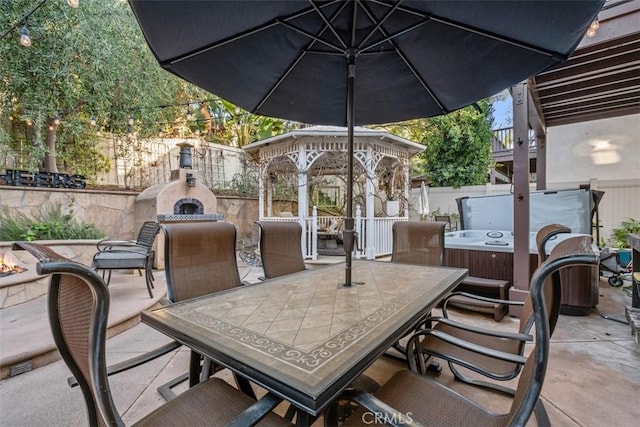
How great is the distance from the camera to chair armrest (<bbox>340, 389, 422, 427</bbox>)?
0.89 m

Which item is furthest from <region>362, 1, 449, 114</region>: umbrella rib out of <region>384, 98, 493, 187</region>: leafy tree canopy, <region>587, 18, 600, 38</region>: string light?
<region>384, 98, 493, 187</region>: leafy tree canopy

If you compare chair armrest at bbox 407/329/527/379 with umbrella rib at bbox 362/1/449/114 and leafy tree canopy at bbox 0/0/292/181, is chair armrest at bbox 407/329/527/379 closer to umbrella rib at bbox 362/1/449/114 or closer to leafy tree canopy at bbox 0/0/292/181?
umbrella rib at bbox 362/1/449/114

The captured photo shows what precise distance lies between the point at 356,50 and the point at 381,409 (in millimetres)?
1972

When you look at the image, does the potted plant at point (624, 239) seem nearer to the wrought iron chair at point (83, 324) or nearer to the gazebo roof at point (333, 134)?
the gazebo roof at point (333, 134)

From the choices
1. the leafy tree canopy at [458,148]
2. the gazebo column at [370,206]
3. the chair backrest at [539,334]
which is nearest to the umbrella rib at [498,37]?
the chair backrest at [539,334]

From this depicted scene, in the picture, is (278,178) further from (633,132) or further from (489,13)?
(633,132)

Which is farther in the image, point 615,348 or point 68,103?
point 68,103

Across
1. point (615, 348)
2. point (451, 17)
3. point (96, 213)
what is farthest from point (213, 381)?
point (96, 213)

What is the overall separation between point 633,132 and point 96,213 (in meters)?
12.8

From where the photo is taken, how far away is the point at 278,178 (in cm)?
975

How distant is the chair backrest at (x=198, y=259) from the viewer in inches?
79.0

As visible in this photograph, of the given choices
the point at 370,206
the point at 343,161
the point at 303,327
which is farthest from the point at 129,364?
the point at 343,161

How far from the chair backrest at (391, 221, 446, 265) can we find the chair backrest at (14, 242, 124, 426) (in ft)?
9.59

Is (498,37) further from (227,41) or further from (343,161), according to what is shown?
(343,161)
